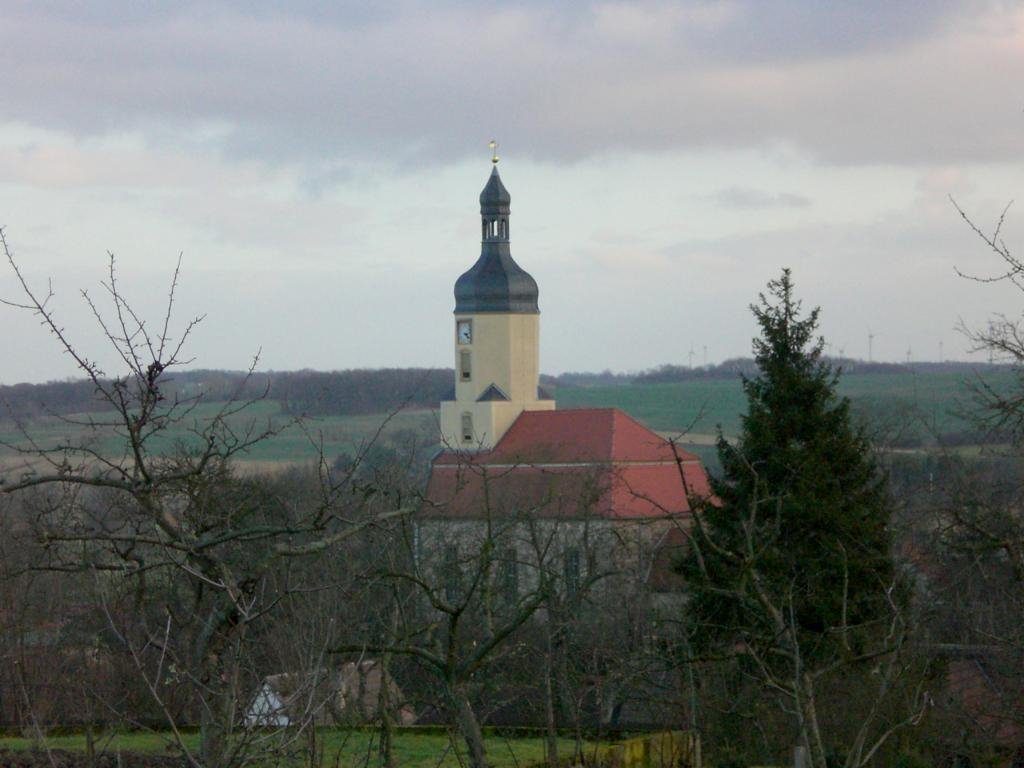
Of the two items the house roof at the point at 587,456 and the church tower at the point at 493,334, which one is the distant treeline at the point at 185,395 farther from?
the church tower at the point at 493,334

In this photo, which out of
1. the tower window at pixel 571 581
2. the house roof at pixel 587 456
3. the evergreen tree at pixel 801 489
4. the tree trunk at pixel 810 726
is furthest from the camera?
the house roof at pixel 587 456

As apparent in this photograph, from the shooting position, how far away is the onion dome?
194ft

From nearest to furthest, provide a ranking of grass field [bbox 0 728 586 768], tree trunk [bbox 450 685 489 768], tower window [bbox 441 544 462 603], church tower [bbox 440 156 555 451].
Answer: tree trunk [bbox 450 685 489 768]
tower window [bbox 441 544 462 603]
grass field [bbox 0 728 586 768]
church tower [bbox 440 156 555 451]

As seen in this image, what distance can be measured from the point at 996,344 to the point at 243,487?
21.4ft

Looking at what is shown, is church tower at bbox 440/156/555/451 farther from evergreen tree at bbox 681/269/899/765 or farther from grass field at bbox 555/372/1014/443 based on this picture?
evergreen tree at bbox 681/269/899/765

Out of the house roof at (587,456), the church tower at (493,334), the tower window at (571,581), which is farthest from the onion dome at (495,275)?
the tower window at (571,581)

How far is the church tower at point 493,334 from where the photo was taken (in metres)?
59.2

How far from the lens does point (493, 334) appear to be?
195ft

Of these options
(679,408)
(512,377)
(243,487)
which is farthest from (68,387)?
(679,408)

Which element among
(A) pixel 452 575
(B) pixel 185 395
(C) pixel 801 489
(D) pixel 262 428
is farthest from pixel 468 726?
(C) pixel 801 489

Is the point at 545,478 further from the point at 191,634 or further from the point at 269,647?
the point at 191,634

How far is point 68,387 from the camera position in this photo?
8.08 metres

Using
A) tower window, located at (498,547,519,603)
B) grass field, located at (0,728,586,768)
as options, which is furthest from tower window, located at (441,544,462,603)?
grass field, located at (0,728,586,768)

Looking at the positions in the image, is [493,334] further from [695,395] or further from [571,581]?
[571,581]
